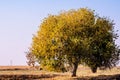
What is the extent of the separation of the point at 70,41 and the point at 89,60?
9.10 meters

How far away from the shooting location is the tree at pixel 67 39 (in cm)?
6750

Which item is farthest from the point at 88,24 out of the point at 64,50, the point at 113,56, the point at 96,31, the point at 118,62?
the point at 118,62

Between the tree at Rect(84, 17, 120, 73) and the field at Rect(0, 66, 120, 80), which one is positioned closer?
the field at Rect(0, 66, 120, 80)

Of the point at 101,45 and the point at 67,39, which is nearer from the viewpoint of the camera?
the point at 67,39

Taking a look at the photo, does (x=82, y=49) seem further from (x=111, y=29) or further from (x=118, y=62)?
(x=118, y=62)

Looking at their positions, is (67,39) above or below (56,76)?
above

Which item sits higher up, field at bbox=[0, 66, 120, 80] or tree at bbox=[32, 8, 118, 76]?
tree at bbox=[32, 8, 118, 76]

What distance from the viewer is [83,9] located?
72062mm

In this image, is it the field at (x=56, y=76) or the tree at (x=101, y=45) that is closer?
the field at (x=56, y=76)

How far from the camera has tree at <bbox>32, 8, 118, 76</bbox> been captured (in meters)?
67.5

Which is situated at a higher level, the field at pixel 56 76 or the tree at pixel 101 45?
the tree at pixel 101 45

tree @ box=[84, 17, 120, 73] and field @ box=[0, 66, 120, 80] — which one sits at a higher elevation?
tree @ box=[84, 17, 120, 73]

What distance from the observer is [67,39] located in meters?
67.7

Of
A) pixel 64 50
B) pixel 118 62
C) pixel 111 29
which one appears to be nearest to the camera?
pixel 64 50
